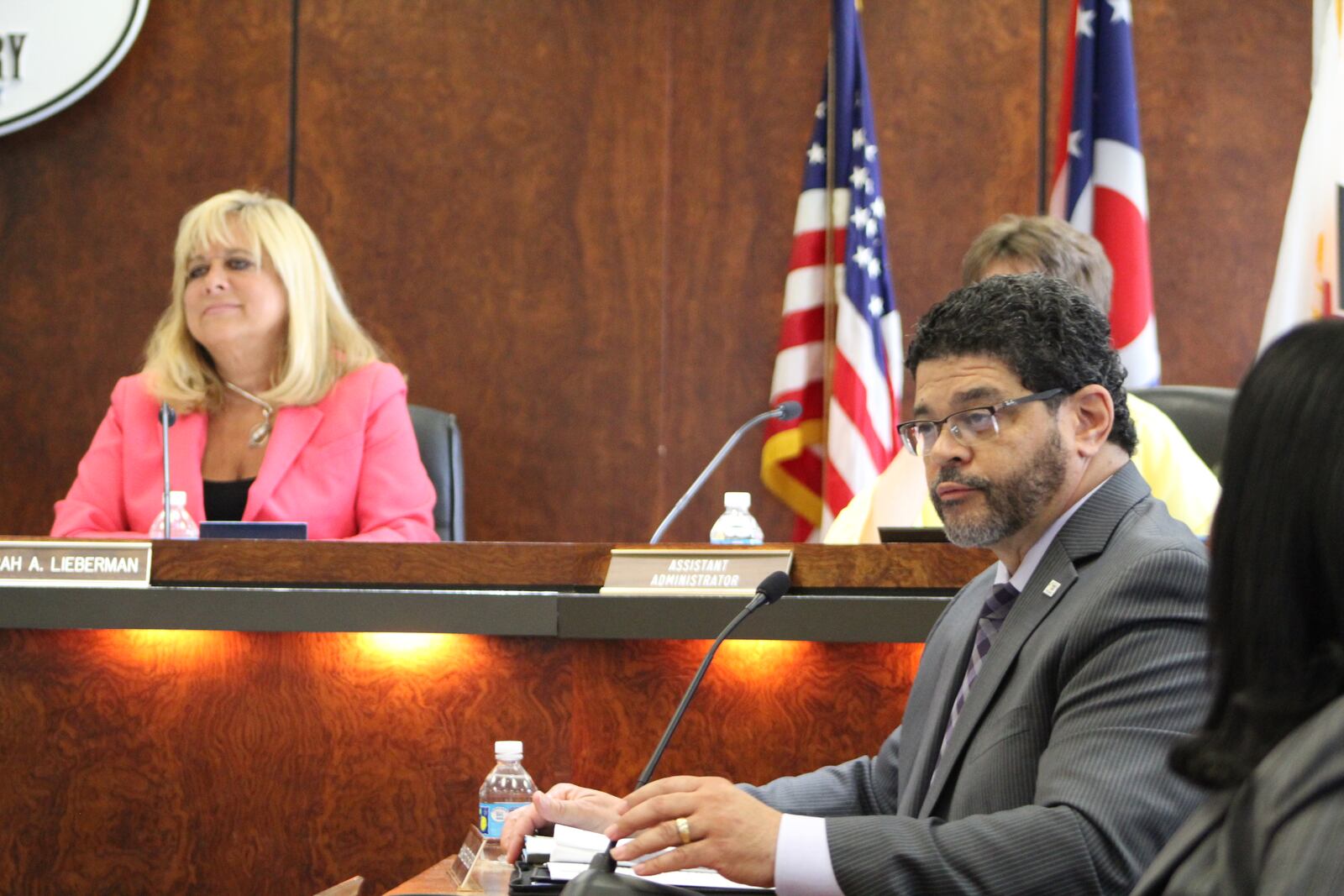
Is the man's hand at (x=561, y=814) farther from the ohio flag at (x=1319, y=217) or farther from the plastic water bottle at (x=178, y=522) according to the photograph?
the ohio flag at (x=1319, y=217)

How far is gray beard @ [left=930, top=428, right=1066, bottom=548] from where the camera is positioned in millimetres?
1651

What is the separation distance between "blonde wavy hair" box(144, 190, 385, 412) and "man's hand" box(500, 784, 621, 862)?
1.91 m

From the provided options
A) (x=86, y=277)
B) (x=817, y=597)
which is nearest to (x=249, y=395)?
(x=86, y=277)

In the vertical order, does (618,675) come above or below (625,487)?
below

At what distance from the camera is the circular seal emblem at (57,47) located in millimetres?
4570

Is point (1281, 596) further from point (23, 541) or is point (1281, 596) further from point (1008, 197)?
point (1008, 197)

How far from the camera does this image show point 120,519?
3578 mm

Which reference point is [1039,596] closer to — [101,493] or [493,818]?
[493,818]

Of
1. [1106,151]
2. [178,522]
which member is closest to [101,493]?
[178,522]

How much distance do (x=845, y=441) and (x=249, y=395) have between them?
5.34ft

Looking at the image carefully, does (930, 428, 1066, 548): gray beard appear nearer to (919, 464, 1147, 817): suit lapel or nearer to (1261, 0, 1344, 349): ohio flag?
(919, 464, 1147, 817): suit lapel

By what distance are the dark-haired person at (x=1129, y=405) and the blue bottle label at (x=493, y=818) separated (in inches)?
38.0

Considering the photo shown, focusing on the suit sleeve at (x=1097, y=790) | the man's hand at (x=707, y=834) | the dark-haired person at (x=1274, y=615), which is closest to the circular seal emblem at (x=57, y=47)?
the man's hand at (x=707, y=834)

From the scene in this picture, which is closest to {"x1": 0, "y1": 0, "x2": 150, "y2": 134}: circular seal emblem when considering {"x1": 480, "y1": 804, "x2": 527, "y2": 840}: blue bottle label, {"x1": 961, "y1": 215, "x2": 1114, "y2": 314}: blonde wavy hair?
{"x1": 961, "y1": 215, "x2": 1114, "y2": 314}: blonde wavy hair
